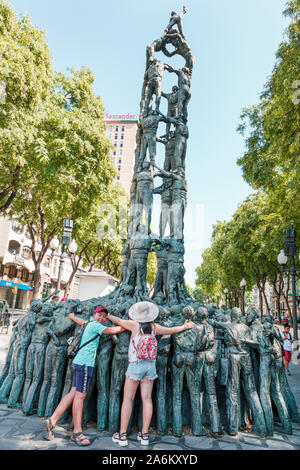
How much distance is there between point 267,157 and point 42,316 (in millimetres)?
11633

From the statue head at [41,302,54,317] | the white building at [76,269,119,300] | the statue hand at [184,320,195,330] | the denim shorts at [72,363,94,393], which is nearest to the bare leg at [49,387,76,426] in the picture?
the denim shorts at [72,363,94,393]

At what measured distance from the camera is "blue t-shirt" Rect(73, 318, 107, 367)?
395 centimetres

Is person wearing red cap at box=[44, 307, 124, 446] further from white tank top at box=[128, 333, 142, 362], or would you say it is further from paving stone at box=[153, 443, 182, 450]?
paving stone at box=[153, 443, 182, 450]

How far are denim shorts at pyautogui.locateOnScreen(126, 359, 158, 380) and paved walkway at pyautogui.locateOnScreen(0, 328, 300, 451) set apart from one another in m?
0.81

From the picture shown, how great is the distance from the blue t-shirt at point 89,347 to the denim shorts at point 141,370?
50 centimetres

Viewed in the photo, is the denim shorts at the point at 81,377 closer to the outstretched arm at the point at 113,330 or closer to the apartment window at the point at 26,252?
the outstretched arm at the point at 113,330

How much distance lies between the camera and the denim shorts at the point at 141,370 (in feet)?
13.0

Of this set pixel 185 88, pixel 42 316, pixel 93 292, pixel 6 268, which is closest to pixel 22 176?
pixel 93 292

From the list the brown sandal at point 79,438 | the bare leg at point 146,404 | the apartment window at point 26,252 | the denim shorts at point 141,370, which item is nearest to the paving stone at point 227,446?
the bare leg at point 146,404

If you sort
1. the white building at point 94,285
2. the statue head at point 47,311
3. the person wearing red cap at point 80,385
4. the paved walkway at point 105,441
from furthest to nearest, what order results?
the white building at point 94,285 → the statue head at point 47,311 → the person wearing red cap at point 80,385 → the paved walkway at point 105,441

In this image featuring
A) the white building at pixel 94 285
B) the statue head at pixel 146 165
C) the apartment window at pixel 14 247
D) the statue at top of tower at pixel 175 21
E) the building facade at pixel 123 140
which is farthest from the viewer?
the building facade at pixel 123 140

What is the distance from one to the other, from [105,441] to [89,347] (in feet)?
3.90

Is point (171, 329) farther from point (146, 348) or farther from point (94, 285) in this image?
point (94, 285)

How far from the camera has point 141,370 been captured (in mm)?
3959
